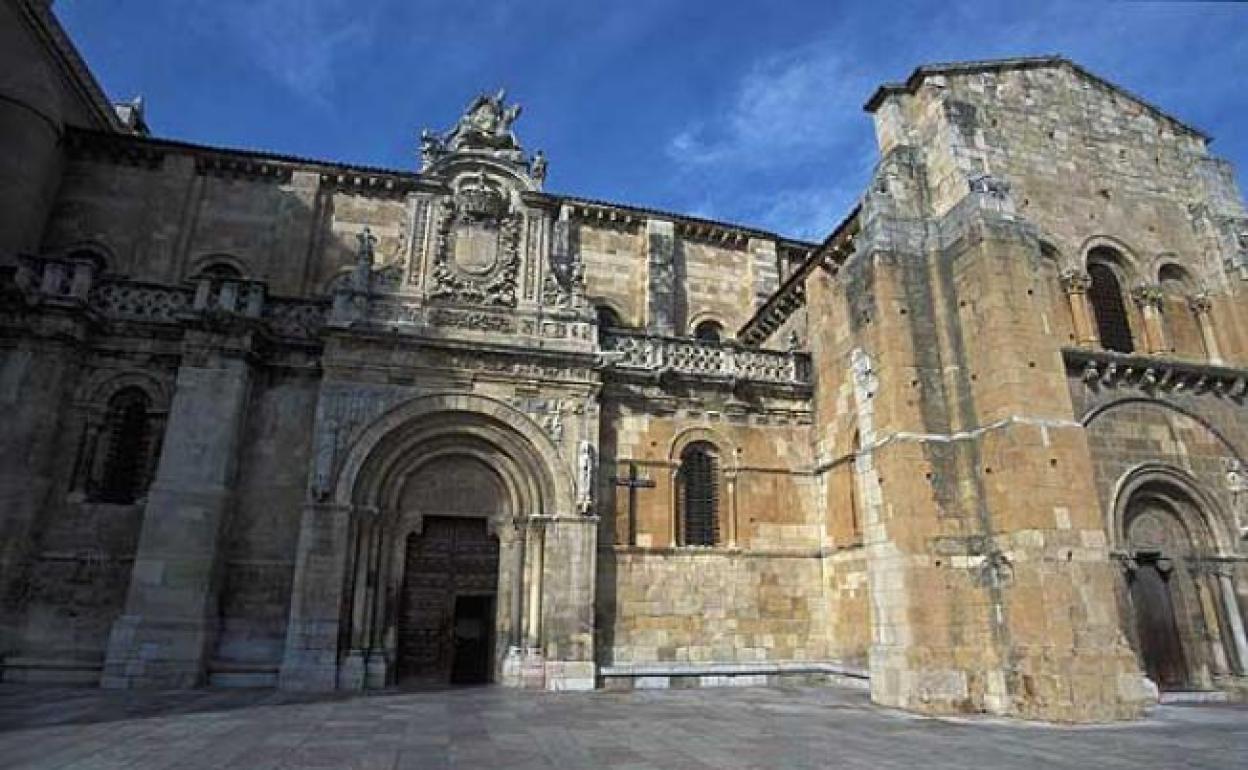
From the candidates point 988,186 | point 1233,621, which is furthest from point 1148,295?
point 1233,621

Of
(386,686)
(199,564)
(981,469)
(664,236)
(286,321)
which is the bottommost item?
(386,686)

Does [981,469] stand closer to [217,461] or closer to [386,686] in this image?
[386,686]

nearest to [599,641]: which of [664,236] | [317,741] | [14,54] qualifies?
[317,741]

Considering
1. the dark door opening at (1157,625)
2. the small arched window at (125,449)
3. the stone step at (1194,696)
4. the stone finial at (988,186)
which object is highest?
the stone finial at (988,186)

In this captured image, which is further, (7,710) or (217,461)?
(217,461)

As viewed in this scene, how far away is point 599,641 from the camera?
13.7 m

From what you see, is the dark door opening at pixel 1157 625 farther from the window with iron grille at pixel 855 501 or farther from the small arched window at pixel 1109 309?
the window with iron grille at pixel 855 501

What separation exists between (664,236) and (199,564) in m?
14.4

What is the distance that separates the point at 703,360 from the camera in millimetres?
16406

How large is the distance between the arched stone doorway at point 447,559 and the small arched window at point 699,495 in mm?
2455

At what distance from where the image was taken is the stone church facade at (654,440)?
1170 centimetres

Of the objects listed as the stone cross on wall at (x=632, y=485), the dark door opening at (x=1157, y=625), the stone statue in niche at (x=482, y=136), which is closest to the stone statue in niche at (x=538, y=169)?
the stone statue in niche at (x=482, y=136)

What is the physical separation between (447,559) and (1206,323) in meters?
17.0

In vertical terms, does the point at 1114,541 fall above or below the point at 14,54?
below
